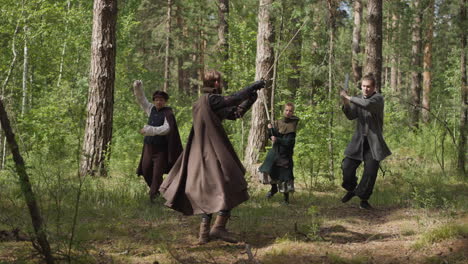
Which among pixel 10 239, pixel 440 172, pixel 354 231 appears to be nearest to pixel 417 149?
pixel 440 172

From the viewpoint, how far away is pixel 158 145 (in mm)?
7520

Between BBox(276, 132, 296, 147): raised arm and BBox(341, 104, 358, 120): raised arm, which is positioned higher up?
BBox(341, 104, 358, 120): raised arm

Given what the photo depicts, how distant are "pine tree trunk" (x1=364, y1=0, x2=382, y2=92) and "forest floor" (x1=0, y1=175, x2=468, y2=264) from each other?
390 centimetres

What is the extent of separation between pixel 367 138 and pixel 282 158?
64.6 inches

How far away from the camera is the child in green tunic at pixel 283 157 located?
8.01 m

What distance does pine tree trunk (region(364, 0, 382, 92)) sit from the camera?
1047cm

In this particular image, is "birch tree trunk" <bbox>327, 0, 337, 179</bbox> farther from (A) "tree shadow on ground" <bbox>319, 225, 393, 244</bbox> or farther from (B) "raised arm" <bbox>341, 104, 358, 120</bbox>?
(A) "tree shadow on ground" <bbox>319, 225, 393, 244</bbox>

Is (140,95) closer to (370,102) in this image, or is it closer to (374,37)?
(370,102)

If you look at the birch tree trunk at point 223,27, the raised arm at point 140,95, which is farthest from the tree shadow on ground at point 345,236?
the birch tree trunk at point 223,27

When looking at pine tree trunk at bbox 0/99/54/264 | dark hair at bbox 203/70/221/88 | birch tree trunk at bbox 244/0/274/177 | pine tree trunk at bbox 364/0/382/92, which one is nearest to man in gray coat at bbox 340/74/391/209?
dark hair at bbox 203/70/221/88

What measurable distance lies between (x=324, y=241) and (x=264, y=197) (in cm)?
313

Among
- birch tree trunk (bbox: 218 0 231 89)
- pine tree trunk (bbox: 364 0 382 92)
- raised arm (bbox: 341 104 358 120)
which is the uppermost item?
birch tree trunk (bbox: 218 0 231 89)

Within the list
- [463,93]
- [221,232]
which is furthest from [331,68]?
[221,232]

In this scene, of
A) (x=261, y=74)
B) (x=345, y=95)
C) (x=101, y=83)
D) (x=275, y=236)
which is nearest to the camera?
(x=275, y=236)
